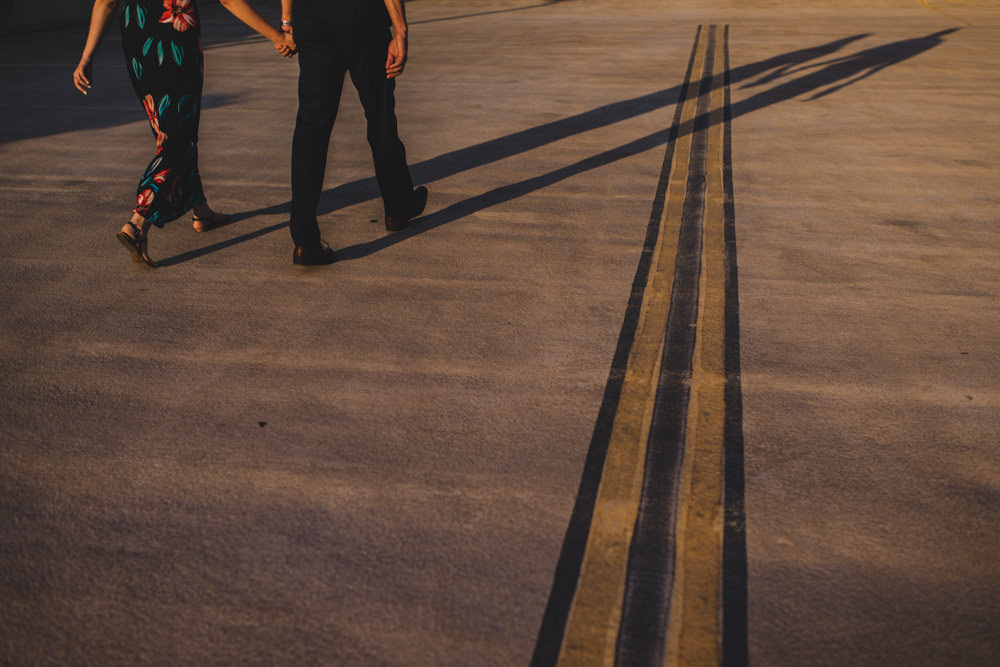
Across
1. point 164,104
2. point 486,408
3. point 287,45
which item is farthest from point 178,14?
point 486,408

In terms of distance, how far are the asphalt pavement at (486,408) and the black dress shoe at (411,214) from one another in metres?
0.11

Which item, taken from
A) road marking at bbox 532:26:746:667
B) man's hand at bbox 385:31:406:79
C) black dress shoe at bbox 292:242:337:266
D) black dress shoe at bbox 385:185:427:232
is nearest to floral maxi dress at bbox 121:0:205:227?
black dress shoe at bbox 292:242:337:266

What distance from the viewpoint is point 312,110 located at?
4.71 meters

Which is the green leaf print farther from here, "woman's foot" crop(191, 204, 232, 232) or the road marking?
the road marking

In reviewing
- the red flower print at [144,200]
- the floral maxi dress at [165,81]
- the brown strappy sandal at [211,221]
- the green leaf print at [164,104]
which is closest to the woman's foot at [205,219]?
the brown strappy sandal at [211,221]

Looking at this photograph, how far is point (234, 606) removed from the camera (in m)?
2.35

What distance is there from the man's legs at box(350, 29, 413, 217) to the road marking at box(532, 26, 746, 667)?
1605mm

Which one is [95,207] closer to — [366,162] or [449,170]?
[366,162]

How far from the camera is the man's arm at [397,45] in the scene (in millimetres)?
4711

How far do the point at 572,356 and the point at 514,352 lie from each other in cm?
26

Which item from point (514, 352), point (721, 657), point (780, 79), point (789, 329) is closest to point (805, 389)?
point (789, 329)

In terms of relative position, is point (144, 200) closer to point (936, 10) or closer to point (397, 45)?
point (397, 45)

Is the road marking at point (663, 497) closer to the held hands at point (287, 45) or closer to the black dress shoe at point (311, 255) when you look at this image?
the black dress shoe at point (311, 255)

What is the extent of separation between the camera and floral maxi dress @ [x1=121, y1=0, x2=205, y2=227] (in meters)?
4.66
